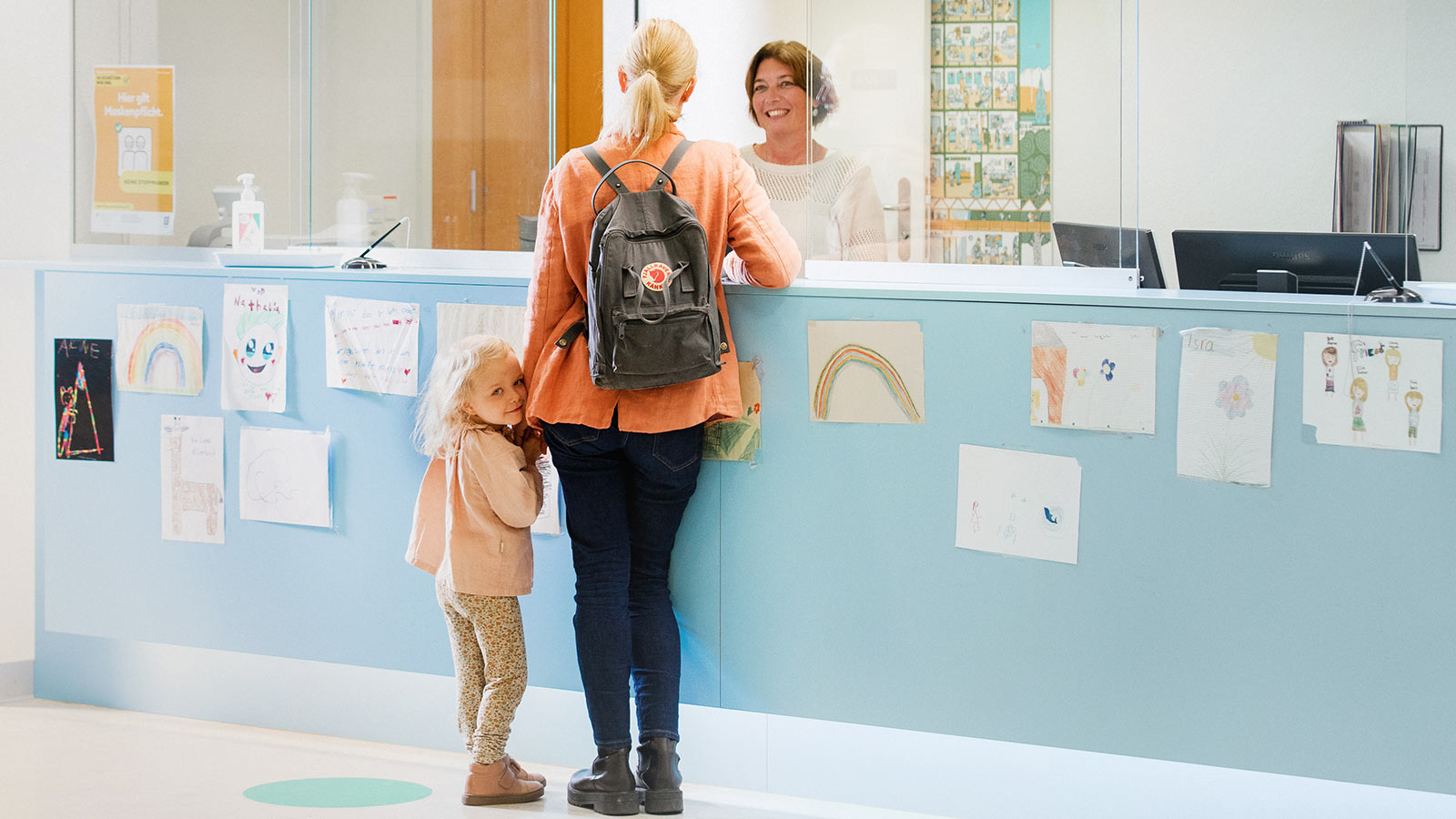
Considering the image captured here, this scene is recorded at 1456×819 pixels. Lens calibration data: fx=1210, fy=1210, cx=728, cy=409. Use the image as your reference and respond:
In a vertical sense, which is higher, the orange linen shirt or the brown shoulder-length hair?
the brown shoulder-length hair

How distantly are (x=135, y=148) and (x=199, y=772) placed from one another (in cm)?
154

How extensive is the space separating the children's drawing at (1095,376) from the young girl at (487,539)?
37.8 inches

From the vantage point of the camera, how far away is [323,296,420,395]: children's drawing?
256 cm

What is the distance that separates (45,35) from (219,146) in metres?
0.47

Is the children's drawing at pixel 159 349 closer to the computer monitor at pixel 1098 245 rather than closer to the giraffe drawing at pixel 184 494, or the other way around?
the giraffe drawing at pixel 184 494

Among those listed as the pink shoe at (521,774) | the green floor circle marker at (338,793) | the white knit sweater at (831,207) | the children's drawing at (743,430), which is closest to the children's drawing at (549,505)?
the children's drawing at (743,430)

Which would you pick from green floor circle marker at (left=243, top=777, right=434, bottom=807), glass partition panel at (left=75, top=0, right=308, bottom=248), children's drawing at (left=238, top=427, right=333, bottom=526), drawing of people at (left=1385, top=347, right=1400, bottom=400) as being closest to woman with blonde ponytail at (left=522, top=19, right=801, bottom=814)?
green floor circle marker at (left=243, top=777, right=434, bottom=807)

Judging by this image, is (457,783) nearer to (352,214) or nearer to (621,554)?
(621,554)

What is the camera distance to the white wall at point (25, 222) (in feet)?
9.61

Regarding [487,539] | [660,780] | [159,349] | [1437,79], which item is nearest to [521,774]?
[660,780]

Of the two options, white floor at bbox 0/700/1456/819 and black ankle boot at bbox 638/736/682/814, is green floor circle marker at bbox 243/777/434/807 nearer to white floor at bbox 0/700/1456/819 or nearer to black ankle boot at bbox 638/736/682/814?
white floor at bbox 0/700/1456/819

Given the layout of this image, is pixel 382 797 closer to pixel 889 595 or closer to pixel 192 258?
pixel 889 595

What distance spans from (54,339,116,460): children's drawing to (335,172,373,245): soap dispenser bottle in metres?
0.60

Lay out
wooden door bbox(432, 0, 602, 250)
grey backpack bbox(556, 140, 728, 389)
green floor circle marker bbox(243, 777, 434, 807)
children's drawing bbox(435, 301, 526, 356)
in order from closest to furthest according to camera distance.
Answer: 1. grey backpack bbox(556, 140, 728, 389)
2. green floor circle marker bbox(243, 777, 434, 807)
3. children's drawing bbox(435, 301, 526, 356)
4. wooden door bbox(432, 0, 602, 250)
